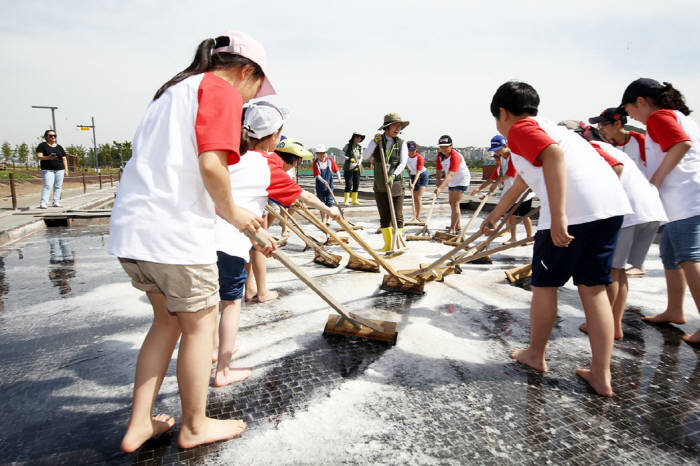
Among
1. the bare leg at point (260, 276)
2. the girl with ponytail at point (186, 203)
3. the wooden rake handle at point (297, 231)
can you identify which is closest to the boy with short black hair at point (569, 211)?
the girl with ponytail at point (186, 203)

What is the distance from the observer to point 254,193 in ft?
7.01

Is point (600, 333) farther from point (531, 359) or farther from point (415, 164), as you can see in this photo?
point (415, 164)

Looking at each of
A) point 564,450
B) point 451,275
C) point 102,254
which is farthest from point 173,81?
point 102,254

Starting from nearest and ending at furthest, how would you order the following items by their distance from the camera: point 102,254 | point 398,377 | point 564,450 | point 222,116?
1. point 222,116
2. point 564,450
3. point 398,377
4. point 102,254

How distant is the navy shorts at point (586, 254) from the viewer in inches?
81.0

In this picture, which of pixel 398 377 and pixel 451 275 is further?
pixel 451 275

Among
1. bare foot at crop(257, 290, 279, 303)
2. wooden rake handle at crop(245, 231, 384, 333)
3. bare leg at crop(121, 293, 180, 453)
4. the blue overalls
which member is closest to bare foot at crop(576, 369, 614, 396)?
wooden rake handle at crop(245, 231, 384, 333)

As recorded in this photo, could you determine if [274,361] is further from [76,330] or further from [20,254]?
[20,254]

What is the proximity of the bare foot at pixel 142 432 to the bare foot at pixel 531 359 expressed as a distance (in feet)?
6.30

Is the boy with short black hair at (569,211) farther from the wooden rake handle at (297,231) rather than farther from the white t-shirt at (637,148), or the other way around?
the wooden rake handle at (297,231)

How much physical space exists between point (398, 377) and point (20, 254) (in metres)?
5.99

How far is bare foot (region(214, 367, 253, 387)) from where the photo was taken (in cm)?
215

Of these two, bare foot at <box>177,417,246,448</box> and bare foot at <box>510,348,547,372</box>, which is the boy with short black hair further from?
bare foot at <box>177,417,246,448</box>

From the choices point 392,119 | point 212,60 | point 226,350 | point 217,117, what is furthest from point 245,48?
point 392,119
